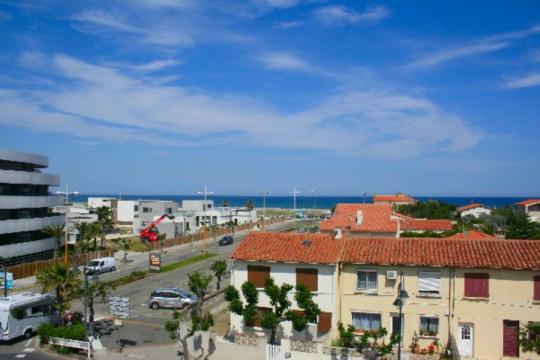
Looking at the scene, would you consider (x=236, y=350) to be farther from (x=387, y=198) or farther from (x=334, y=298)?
(x=387, y=198)

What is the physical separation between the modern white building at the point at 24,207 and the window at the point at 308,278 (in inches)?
1403

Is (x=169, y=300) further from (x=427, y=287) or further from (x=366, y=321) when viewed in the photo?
(x=427, y=287)

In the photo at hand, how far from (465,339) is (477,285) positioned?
115 inches

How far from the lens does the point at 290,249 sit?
32500mm

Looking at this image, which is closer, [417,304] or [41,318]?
[417,304]

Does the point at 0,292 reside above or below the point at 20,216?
below

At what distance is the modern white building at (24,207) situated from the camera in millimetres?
55906

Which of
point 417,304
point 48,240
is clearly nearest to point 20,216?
point 48,240

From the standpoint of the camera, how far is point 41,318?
3281 centimetres

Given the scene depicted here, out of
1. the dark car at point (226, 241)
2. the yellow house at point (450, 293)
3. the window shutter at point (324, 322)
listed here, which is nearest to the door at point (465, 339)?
the yellow house at point (450, 293)

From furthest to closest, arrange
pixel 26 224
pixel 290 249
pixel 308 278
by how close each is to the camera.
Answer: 1. pixel 26 224
2. pixel 290 249
3. pixel 308 278

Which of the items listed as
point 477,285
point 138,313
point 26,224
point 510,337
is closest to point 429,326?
point 477,285

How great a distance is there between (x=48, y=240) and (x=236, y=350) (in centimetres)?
4045

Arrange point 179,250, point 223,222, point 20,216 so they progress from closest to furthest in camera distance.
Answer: point 20,216
point 179,250
point 223,222
